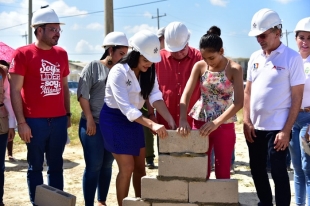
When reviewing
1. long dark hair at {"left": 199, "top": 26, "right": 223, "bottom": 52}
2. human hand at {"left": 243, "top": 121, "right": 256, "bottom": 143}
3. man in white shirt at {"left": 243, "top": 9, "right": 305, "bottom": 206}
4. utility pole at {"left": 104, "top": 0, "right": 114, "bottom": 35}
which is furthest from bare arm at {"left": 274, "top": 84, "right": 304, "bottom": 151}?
utility pole at {"left": 104, "top": 0, "right": 114, "bottom": 35}

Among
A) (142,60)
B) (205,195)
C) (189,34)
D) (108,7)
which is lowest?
(205,195)

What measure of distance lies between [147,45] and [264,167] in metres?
1.52

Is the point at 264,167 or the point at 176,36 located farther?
the point at 176,36

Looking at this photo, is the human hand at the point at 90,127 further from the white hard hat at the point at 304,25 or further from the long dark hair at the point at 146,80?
the white hard hat at the point at 304,25

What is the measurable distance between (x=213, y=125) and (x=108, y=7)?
690 cm

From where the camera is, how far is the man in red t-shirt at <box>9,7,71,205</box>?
4035mm

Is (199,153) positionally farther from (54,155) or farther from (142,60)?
(54,155)

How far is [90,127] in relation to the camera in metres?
4.25

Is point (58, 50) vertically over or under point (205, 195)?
over

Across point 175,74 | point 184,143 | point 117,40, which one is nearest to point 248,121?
point 184,143

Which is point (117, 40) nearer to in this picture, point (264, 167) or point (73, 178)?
point (264, 167)

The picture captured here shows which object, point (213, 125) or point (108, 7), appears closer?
point (213, 125)

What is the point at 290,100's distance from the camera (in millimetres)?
3688

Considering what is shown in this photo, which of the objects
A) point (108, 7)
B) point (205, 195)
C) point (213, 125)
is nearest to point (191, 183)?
point (205, 195)
